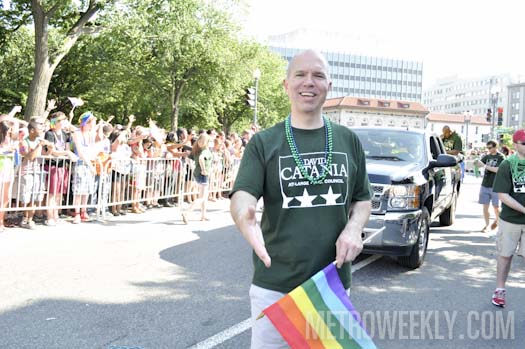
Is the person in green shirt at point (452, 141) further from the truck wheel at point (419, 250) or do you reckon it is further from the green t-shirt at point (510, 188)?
the green t-shirt at point (510, 188)

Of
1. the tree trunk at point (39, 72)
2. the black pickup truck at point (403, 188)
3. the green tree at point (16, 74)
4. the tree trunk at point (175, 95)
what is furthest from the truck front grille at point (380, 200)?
the green tree at point (16, 74)

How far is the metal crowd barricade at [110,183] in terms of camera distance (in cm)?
889

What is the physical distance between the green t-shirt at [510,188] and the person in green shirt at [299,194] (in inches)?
135

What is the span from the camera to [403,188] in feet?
21.2

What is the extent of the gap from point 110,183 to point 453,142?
24.8ft

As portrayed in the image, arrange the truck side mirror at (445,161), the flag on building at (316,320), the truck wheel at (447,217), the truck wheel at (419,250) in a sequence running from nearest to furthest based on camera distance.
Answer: the flag on building at (316,320) < the truck wheel at (419,250) < the truck side mirror at (445,161) < the truck wheel at (447,217)

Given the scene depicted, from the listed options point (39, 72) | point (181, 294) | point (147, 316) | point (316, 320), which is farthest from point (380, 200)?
point (39, 72)

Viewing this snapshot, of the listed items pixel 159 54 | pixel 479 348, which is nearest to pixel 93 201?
pixel 479 348

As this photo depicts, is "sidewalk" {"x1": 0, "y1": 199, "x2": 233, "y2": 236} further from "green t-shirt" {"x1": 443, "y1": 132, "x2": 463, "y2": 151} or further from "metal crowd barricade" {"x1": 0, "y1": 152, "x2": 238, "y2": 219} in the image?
"green t-shirt" {"x1": 443, "y1": 132, "x2": 463, "y2": 151}

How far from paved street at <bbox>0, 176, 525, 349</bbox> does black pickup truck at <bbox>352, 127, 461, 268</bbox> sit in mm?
400

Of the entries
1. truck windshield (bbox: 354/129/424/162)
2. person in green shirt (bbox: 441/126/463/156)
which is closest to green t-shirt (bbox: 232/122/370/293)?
truck windshield (bbox: 354/129/424/162)

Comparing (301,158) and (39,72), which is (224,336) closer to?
(301,158)

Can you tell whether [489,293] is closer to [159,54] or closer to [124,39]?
[124,39]

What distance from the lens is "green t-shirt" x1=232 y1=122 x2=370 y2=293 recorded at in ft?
7.54
